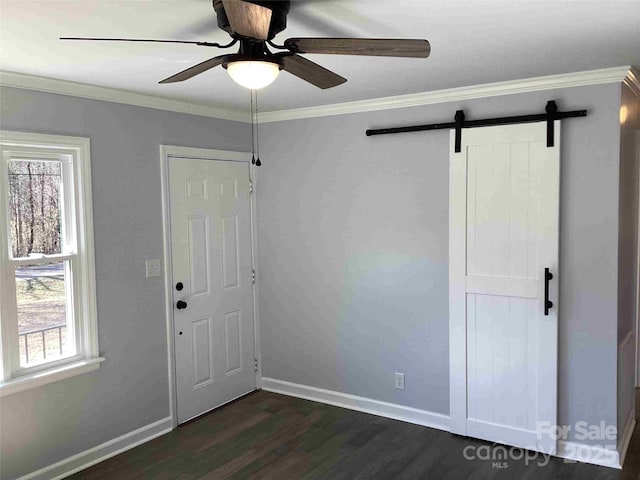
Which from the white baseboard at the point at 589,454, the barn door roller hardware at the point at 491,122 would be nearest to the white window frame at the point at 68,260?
the barn door roller hardware at the point at 491,122

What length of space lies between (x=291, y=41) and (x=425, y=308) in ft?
8.43

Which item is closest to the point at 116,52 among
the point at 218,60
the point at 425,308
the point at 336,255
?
the point at 218,60

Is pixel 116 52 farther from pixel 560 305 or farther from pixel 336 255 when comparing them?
pixel 560 305

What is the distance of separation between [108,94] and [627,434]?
4153mm

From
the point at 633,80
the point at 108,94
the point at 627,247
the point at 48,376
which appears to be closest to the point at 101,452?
the point at 48,376

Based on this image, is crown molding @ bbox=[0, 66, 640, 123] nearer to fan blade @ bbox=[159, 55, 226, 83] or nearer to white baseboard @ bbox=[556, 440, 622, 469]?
fan blade @ bbox=[159, 55, 226, 83]

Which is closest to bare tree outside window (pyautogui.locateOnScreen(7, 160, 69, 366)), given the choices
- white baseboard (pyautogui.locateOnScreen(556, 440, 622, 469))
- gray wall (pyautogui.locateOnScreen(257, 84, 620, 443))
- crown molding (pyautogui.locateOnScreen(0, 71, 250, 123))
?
crown molding (pyautogui.locateOnScreen(0, 71, 250, 123))

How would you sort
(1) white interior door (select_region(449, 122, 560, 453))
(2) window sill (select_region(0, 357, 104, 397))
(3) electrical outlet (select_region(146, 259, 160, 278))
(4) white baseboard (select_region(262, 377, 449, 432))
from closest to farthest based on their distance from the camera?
(2) window sill (select_region(0, 357, 104, 397))
(1) white interior door (select_region(449, 122, 560, 453))
(3) electrical outlet (select_region(146, 259, 160, 278))
(4) white baseboard (select_region(262, 377, 449, 432))

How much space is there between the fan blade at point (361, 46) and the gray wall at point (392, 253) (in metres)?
1.93

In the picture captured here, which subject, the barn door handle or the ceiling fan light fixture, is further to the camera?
the barn door handle

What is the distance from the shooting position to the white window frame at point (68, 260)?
10.2ft

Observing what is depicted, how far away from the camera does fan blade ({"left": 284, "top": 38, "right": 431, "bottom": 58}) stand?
1892mm

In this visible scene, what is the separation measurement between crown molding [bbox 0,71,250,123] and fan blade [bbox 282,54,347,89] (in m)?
1.77

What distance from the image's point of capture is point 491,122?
12.0ft
